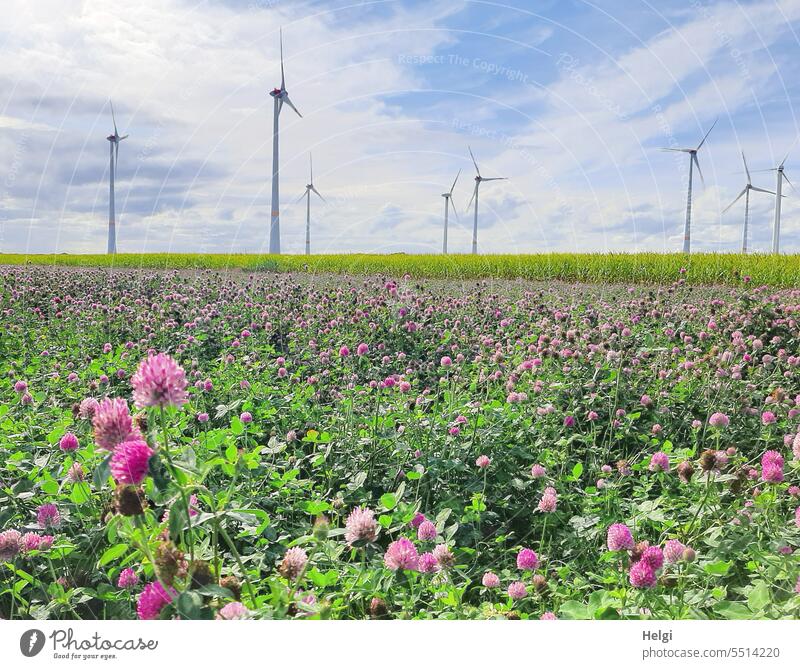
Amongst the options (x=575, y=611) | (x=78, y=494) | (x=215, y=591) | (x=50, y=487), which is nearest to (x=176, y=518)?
(x=215, y=591)

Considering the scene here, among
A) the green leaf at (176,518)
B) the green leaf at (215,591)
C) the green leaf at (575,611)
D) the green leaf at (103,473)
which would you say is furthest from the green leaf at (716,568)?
the green leaf at (103,473)

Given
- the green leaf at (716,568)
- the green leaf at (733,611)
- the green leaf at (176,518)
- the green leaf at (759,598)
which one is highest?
the green leaf at (176,518)

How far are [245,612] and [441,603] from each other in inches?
44.4

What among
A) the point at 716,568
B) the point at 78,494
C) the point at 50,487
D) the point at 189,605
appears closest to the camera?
the point at 189,605

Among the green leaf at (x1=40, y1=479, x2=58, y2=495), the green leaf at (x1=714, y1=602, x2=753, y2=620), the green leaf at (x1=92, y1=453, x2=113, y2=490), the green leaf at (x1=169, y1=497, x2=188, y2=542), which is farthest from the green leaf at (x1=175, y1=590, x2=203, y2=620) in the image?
the green leaf at (x1=40, y1=479, x2=58, y2=495)

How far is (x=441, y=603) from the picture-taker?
2.60 m

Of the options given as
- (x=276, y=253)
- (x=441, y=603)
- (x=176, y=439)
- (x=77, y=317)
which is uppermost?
(x=276, y=253)

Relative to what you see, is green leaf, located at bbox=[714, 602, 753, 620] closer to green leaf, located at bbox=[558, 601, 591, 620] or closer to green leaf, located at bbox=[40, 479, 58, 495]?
green leaf, located at bbox=[558, 601, 591, 620]

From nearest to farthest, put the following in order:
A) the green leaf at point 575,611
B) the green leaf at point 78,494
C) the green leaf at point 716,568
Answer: the green leaf at point 575,611 → the green leaf at point 716,568 → the green leaf at point 78,494

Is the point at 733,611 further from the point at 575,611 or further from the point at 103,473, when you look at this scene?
the point at 103,473

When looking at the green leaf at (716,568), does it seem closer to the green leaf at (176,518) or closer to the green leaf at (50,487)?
the green leaf at (176,518)

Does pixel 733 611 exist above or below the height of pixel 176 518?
below
